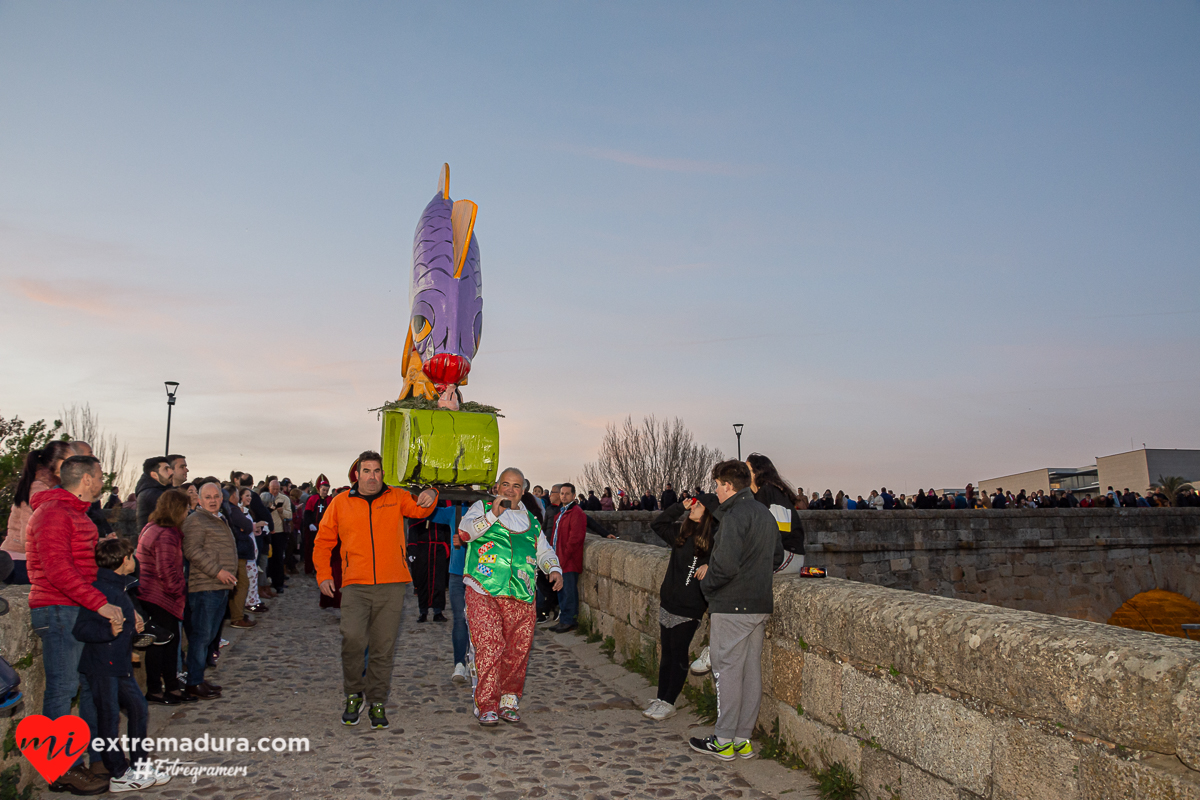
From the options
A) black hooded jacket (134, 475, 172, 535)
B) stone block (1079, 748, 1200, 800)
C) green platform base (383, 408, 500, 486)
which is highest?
green platform base (383, 408, 500, 486)

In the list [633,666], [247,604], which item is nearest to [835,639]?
[633,666]

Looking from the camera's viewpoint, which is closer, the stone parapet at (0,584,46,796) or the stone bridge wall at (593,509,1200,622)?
the stone parapet at (0,584,46,796)

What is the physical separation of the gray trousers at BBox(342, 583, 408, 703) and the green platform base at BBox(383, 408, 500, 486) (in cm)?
327

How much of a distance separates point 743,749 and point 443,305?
6.65 metres

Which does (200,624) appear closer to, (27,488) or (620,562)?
(27,488)

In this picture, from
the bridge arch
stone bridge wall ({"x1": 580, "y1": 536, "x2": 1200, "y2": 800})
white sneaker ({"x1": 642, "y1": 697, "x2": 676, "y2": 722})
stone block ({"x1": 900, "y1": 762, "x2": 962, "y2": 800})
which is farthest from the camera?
the bridge arch

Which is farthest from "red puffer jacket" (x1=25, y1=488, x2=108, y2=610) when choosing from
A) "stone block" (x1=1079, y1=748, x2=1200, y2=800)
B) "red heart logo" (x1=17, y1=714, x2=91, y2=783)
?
"stone block" (x1=1079, y1=748, x2=1200, y2=800)

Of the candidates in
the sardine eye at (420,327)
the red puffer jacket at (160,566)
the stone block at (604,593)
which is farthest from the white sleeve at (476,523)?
the sardine eye at (420,327)

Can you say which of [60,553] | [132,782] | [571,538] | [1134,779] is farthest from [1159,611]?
[60,553]

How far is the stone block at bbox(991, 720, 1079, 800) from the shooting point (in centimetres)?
277

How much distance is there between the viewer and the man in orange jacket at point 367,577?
5348mm

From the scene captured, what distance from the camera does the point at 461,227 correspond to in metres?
10.5

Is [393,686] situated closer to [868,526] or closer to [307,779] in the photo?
[307,779]

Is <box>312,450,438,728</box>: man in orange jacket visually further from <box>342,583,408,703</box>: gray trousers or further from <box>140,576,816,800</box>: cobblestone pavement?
<box>140,576,816,800</box>: cobblestone pavement
